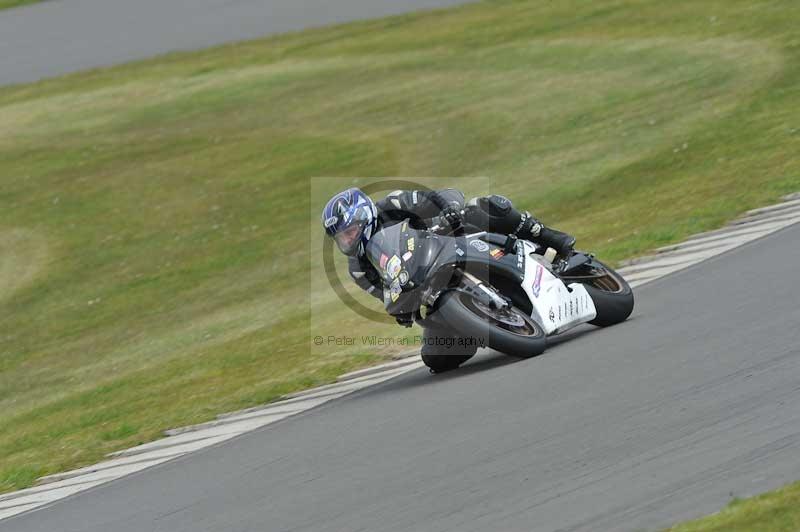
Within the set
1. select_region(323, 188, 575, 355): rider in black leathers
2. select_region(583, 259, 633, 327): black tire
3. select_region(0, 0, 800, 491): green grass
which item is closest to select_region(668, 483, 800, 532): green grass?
select_region(323, 188, 575, 355): rider in black leathers

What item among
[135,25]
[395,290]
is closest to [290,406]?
[395,290]

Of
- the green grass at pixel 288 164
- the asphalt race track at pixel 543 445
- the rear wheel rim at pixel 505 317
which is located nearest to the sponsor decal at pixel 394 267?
the rear wheel rim at pixel 505 317

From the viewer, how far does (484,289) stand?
32.8 feet

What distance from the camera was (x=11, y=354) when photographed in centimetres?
1731

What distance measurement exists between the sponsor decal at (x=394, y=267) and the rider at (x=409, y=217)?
1.08 ft

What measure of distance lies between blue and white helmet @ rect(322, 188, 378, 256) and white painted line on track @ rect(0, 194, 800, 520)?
1.55 meters

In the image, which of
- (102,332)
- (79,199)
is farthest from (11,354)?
(79,199)

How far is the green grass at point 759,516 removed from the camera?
5527mm

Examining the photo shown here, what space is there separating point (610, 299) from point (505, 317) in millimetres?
1109

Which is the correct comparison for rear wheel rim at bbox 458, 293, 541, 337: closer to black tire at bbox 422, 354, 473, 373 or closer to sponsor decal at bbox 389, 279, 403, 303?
sponsor decal at bbox 389, 279, 403, 303

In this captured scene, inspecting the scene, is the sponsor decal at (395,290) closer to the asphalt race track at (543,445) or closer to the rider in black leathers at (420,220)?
the rider in black leathers at (420,220)

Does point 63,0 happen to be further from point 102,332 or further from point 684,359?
point 684,359

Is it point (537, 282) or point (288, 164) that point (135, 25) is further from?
point (537, 282)

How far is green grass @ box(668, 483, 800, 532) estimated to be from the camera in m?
5.53
